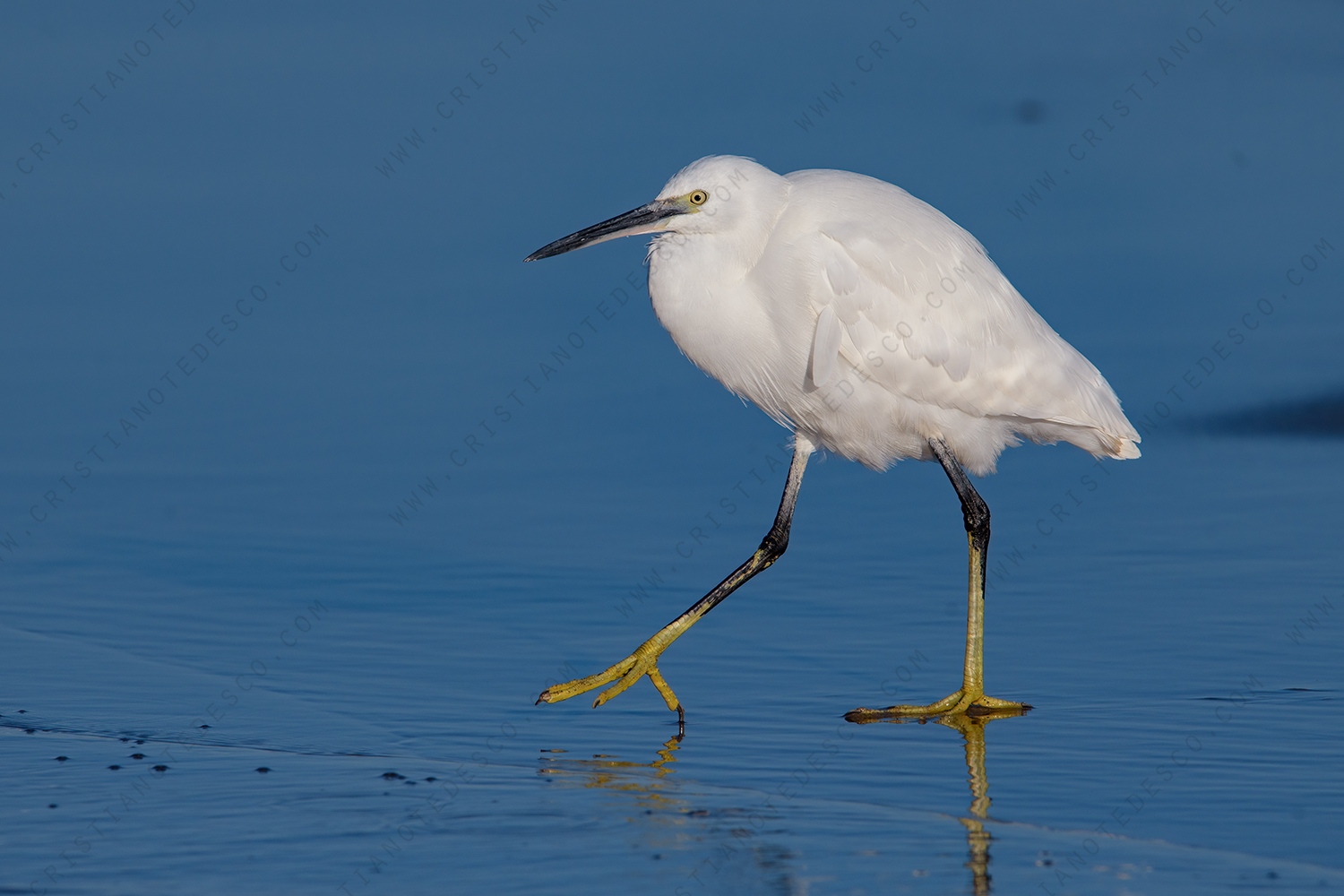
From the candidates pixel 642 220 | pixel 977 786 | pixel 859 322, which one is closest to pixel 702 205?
pixel 642 220

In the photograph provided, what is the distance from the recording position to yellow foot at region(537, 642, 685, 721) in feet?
25.1

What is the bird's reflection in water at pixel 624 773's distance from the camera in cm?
639

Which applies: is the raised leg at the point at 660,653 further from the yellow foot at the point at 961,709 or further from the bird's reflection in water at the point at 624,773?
the yellow foot at the point at 961,709

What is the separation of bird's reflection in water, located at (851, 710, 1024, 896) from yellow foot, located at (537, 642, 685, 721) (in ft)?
3.08

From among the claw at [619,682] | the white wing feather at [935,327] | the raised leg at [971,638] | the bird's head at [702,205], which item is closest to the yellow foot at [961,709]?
the raised leg at [971,638]

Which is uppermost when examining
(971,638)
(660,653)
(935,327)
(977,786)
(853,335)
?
(935,327)

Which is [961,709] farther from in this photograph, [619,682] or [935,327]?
[935,327]

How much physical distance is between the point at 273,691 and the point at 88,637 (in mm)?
1365

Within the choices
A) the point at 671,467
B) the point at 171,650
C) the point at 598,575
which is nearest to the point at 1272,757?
the point at 598,575

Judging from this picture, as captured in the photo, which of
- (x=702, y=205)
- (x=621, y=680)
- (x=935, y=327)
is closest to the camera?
(x=621, y=680)

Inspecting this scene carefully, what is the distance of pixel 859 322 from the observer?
819 cm

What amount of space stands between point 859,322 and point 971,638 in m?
1.63

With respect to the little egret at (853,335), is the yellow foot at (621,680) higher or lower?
lower

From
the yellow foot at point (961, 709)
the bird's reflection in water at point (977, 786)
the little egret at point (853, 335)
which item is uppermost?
the little egret at point (853, 335)
